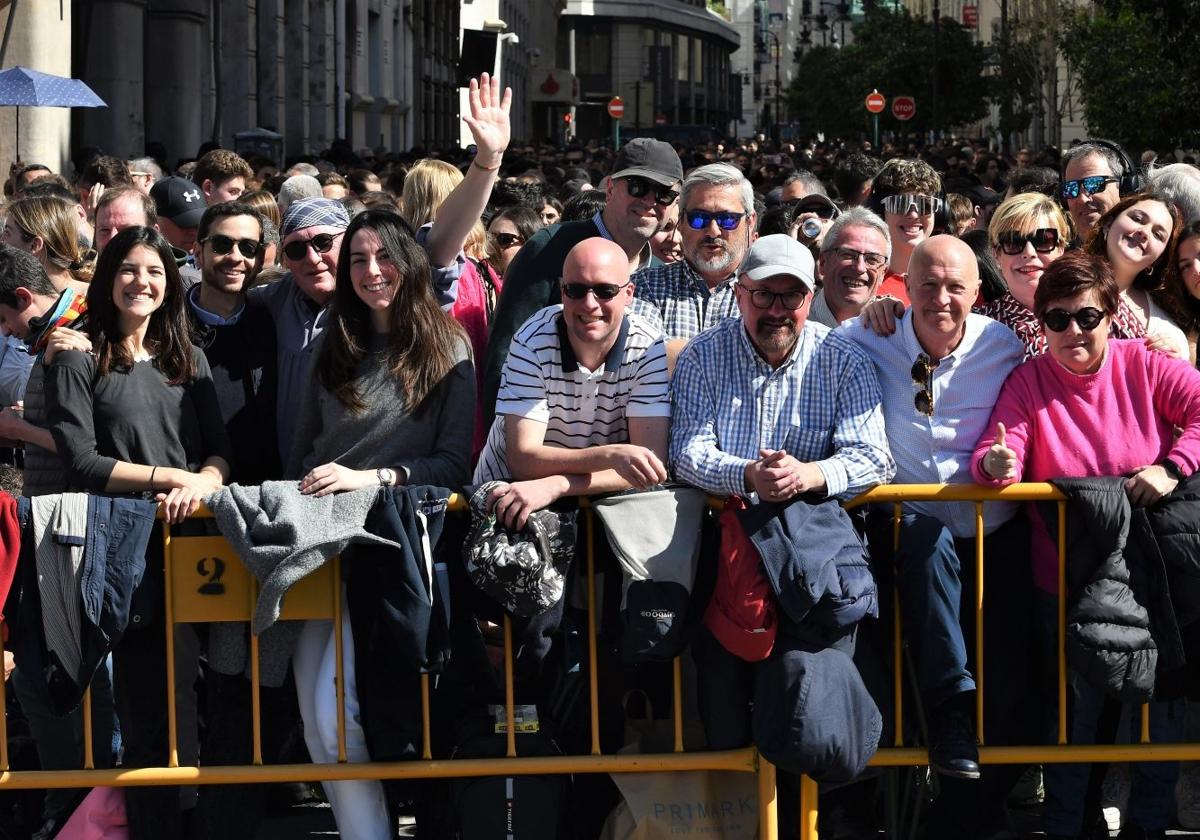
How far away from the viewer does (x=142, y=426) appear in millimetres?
5562

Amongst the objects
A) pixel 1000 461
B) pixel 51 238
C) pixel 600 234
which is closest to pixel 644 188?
pixel 600 234

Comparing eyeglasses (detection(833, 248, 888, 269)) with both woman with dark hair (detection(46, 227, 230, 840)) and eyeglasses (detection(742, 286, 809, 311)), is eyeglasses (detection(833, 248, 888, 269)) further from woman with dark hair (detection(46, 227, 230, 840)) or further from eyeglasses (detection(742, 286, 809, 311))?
woman with dark hair (detection(46, 227, 230, 840))

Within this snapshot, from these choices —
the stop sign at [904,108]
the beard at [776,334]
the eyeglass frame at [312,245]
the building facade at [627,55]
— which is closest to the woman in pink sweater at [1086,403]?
the beard at [776,334]

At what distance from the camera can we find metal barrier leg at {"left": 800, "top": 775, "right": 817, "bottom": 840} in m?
5.29

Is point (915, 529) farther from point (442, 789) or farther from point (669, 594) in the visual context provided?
point (442, 789)

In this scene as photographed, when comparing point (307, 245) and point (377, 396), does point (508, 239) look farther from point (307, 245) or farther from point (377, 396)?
point (377, 396)

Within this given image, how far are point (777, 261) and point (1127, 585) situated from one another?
4.71 ft

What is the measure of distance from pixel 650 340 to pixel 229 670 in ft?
5.50

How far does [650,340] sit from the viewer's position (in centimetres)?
550

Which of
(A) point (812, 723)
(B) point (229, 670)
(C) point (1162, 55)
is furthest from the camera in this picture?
(C) point (1162, 55)

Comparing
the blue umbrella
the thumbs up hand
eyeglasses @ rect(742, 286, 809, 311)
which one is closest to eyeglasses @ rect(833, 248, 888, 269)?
eyeglasses @ rect(742, 286, 809, 311)

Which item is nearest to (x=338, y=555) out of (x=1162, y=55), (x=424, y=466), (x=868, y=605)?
(x=424, y=466)

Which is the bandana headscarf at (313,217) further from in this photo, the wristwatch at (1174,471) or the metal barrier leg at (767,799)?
the wristwatch at (1174,471)

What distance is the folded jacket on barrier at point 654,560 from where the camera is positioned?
508cm
